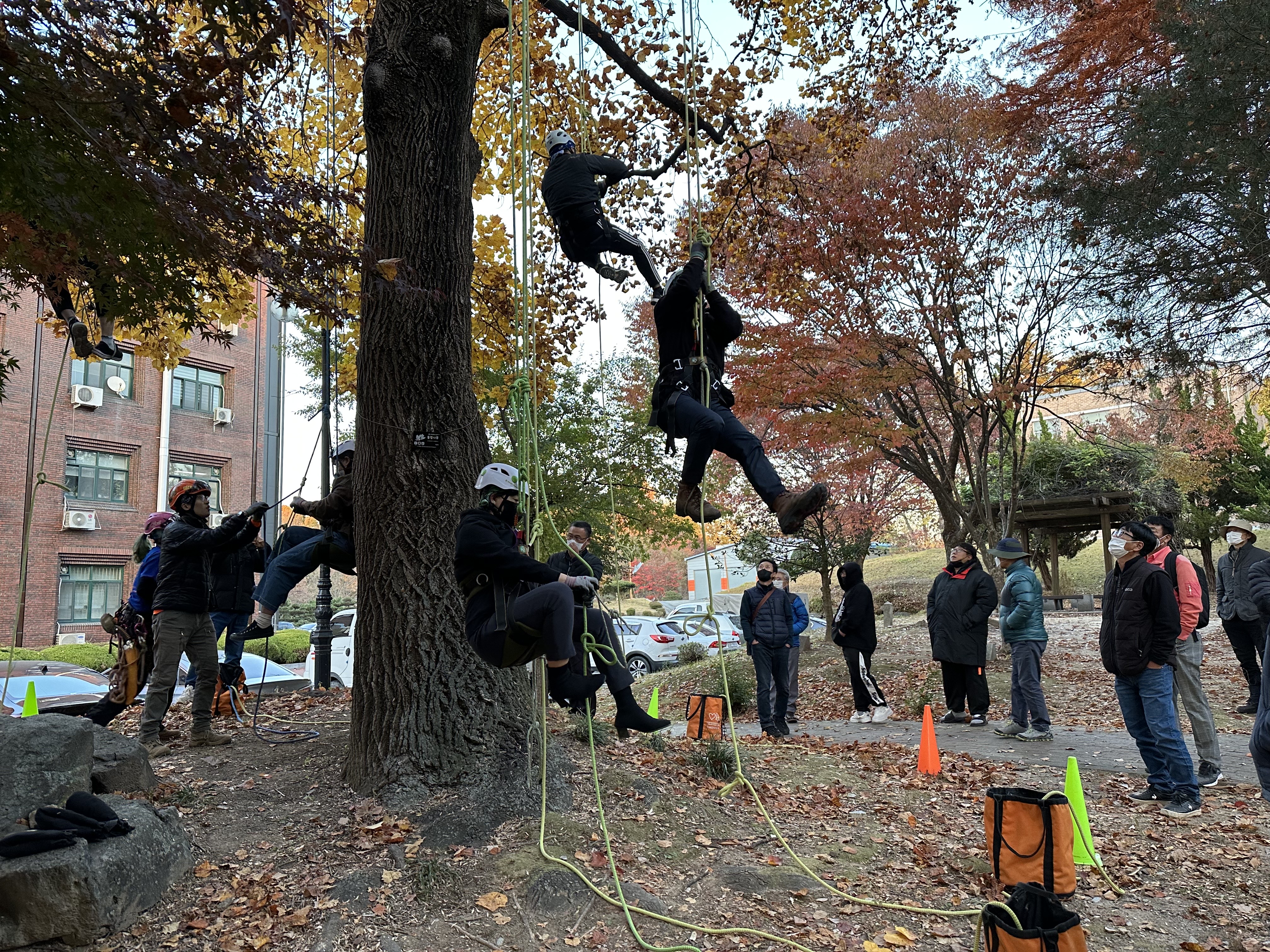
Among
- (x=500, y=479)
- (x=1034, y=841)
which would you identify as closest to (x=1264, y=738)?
(x=1034, y=841)

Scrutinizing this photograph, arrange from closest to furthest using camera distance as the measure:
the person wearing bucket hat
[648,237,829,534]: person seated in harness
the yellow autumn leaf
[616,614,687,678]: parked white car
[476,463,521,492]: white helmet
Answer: the yellow autumn leaf
[476,463,521,492]: white helmet
[648,237,829,534]: person seated in harness
the person wearing bucket hat
[616,614,687,678]: parked white car

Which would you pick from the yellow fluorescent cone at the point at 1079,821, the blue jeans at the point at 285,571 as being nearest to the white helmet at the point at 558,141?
the blue jeans at the point at 285,571

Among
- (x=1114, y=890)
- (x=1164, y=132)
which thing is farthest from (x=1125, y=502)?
(x=1114, y=890)

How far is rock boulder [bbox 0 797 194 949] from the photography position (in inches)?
157

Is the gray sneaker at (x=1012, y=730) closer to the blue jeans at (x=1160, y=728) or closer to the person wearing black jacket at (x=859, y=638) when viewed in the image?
the person wearing black jacket at (x=859, y=638)

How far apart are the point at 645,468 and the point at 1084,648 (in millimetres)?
10172

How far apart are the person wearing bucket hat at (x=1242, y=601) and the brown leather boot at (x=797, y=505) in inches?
254

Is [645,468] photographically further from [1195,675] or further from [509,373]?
[1195,675]

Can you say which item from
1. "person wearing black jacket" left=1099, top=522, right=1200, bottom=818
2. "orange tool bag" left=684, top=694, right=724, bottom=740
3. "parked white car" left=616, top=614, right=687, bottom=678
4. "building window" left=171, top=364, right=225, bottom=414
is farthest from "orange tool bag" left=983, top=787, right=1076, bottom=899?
"building window" left=171, top=364, right=225, bottom=414

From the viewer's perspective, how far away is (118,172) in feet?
16.2

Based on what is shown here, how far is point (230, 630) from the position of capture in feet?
26.6

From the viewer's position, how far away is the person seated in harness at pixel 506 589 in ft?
15.9

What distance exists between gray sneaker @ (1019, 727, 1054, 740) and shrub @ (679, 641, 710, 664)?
493 inches

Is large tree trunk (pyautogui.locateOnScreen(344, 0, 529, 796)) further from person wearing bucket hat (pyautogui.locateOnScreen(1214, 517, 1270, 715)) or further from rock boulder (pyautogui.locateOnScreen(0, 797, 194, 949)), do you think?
person wearing bucket hat (pyautogui.locateOnScreen(1214, 517, 1270, 715))
